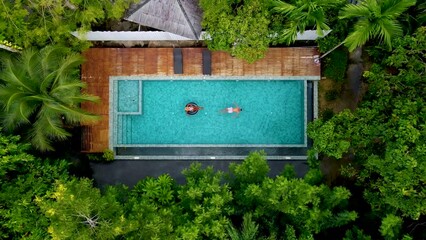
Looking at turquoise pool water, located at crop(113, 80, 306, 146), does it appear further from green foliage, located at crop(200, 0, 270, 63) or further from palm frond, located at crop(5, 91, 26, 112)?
palm frond, located at crop(5, 91, 26, 112)

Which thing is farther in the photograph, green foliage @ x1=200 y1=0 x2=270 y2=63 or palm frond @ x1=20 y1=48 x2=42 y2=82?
green foliage @ x1=200 y1=0 x2=270 y2=63

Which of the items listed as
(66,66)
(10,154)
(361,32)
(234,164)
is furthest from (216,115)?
(10,154)

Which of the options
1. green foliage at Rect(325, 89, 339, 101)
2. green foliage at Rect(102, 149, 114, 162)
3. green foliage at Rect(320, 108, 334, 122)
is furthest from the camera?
green foliage at Rect(325, 89, 339, 101)

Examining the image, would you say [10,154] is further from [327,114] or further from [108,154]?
[327,114]

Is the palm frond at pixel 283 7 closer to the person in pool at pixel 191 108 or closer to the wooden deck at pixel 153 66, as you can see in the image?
the wooden deck at pixel 153 66

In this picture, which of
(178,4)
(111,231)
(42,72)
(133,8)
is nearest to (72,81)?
(42,72)

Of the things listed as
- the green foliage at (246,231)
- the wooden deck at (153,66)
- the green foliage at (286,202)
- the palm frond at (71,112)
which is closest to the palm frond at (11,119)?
the palm frond at (71,112)

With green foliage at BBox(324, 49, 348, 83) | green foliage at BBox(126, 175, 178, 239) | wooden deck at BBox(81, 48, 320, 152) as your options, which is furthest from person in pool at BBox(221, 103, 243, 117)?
green foliage at BBox(126, 175, 178, 239)
